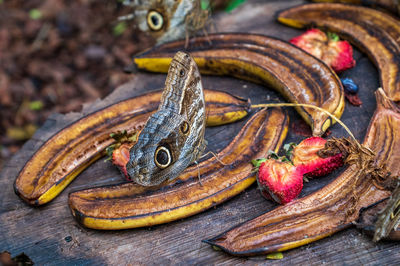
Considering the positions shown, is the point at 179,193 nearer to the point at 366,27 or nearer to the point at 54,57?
the point at 366,27

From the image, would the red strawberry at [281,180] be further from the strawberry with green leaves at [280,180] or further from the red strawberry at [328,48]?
the red strawberry at [328,48]

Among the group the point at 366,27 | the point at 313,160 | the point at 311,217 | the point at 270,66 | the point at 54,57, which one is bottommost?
the point at 54,57

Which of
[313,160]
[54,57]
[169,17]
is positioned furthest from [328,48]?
[54,57]

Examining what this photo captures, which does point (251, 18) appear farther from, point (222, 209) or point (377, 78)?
point (222, 209)

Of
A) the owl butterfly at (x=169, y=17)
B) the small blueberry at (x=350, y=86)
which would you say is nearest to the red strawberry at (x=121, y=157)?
the owl butterfly at (x=169, y=17)

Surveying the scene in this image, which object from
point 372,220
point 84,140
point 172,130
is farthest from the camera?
point 84,140

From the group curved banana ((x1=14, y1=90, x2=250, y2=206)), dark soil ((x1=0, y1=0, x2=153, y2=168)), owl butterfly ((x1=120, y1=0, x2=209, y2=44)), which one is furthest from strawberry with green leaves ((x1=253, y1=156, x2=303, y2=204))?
dark soil ((x1=0, y1=0, x2=153, y2=168))
